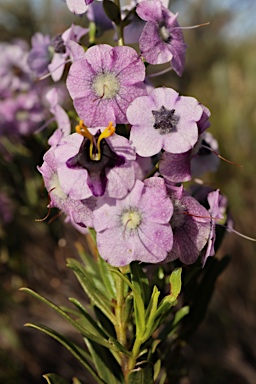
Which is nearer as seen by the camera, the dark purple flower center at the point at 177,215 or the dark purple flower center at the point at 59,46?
the dark purple flower center at the point at 177,215

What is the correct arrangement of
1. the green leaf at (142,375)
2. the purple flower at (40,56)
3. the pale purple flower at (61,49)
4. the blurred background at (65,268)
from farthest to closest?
the blurred background at (65,268), the purple flower at (40,56), the pale purple flower at (61,49), the green leaf at (142,375)

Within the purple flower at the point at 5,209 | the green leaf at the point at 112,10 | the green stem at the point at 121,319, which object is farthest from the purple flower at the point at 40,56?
the purple flower at the point at 5,209

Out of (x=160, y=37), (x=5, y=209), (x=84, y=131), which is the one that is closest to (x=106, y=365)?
(x=84, y=131)

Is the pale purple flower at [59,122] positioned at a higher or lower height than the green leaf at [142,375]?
higher

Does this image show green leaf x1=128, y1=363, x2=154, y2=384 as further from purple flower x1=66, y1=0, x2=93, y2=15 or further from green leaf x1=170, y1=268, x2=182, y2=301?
purple flower x1=66, y1=0, x2=93, y2=15

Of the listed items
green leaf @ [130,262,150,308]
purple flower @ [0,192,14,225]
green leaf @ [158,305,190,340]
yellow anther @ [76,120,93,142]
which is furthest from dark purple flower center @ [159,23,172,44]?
purple flower @ [0,192,14,225]

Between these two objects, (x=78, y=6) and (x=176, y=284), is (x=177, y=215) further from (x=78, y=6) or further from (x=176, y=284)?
(x=78, y=6)

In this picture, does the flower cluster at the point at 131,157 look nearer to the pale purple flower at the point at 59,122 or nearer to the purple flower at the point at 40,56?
the pale purple flower at the point at 59,122
